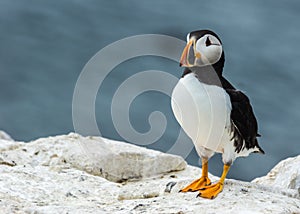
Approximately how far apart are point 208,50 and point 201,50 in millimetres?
57

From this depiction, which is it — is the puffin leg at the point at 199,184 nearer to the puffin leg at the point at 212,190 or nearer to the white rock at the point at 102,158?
the puffin leg at the point at 212,190

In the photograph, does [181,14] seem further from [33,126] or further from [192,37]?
[192,37]

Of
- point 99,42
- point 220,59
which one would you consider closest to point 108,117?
point 99,42

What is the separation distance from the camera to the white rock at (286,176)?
21.1 ft

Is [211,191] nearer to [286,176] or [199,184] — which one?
[199,184]

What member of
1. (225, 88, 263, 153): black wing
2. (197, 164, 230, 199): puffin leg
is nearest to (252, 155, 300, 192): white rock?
(225, 88, 263, 153): black wing

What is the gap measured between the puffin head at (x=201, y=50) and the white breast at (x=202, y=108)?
0.44 ft

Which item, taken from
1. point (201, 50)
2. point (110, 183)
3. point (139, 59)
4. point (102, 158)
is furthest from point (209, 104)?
point (139, 59)

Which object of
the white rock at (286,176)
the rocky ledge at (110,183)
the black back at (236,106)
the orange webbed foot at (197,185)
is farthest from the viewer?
the white rock at (286,176)

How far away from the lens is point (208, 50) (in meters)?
5.58

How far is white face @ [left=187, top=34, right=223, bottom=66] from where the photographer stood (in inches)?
218

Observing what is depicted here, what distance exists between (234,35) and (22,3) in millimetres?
4873

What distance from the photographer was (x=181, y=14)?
51.9 feet

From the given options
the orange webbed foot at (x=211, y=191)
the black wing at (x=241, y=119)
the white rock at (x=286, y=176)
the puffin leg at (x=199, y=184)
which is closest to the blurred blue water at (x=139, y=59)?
the white rock at (x=286, y=176)
